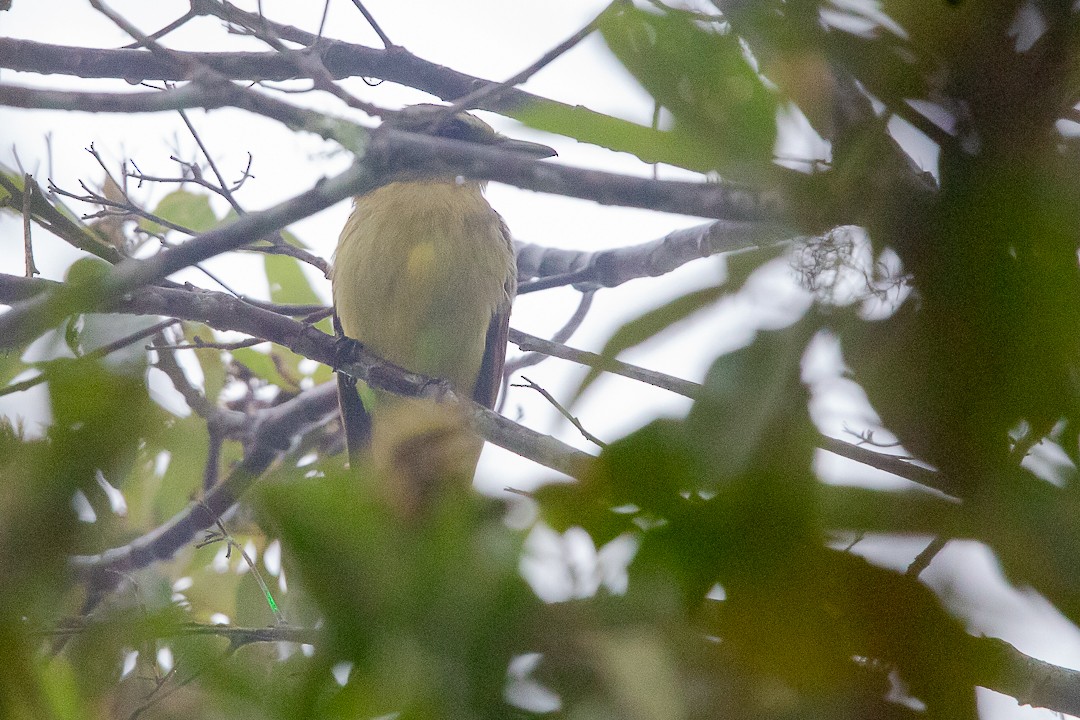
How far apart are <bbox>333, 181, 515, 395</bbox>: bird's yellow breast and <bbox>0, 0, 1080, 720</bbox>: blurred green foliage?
7.82 feet

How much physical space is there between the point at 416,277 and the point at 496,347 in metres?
0.38

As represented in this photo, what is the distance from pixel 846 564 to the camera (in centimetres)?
47

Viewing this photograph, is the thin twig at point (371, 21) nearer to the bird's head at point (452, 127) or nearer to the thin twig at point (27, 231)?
the bird's head at point (452, 127)

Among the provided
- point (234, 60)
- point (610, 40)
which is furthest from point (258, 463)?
point (610, 40)

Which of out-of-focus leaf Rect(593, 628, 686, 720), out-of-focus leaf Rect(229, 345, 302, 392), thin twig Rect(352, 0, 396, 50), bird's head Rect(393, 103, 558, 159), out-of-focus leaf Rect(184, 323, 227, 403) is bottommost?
out-of-focus leaf Rect(229, 345, 302, 392)

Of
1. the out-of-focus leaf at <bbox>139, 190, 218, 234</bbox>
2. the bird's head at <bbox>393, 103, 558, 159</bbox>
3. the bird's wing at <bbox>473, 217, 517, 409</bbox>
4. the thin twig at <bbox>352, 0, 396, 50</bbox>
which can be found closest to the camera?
the bird's head at <bbox>393, 103, 558, 159</bbox>

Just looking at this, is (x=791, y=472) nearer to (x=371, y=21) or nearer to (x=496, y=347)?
(x=371, y=21)

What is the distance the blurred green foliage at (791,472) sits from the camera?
0.47 m

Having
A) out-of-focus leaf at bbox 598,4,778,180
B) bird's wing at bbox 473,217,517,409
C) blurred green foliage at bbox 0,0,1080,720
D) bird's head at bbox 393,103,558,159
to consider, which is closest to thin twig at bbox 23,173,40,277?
bird's head at bbox 393,103,558,159

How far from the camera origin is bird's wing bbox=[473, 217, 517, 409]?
125 inches

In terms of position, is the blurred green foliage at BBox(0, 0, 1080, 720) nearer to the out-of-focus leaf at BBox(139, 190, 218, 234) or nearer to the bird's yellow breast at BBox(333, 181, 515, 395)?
the out-of-focus leaf at BBox(139, 190, 218, 234)

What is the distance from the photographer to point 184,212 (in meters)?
2.13

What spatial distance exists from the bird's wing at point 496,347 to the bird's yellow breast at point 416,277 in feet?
0.11

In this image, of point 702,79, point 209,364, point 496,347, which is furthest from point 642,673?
point 496,347
